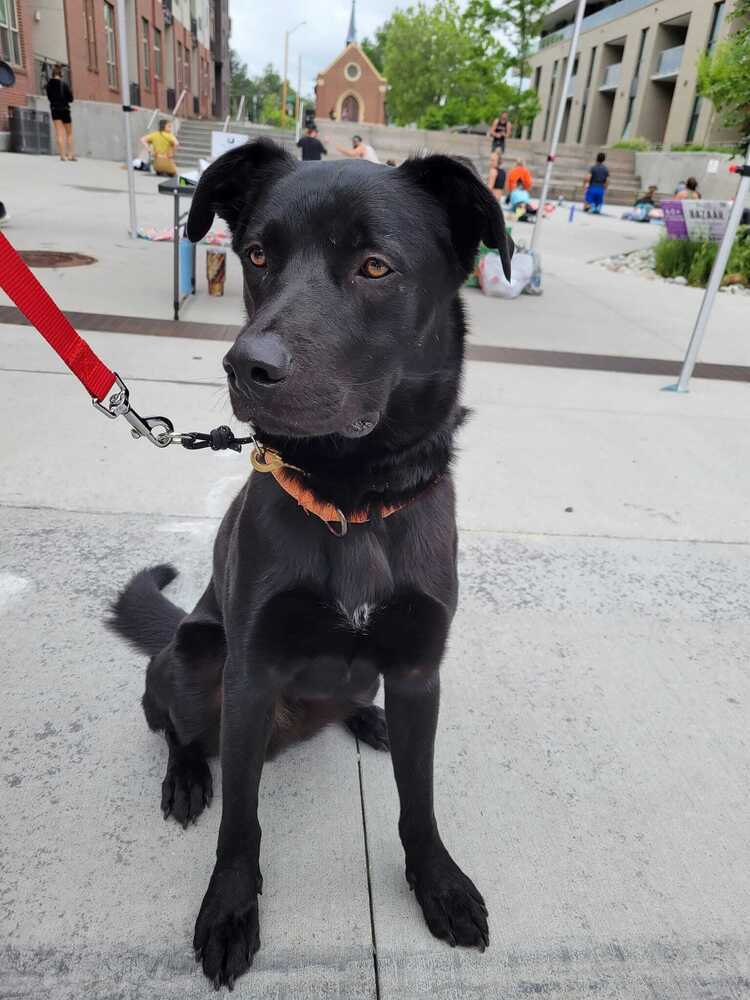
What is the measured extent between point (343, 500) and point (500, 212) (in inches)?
27.2

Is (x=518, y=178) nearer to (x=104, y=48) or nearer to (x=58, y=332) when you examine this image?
(x=104, y=48)

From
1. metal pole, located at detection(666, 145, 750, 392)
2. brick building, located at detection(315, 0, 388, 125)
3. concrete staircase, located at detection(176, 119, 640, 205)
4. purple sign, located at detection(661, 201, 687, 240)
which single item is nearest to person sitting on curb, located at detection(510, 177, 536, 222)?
purple sign, located at detection(661, 201, 687, 240)

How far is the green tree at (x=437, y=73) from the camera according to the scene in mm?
38031

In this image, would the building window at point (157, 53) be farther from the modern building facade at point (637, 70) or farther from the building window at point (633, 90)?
the building window at point (633, 90)

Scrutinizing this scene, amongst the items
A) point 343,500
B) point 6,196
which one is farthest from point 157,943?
point 6,196

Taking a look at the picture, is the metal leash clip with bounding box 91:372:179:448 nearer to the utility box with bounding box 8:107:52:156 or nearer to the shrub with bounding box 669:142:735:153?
the utility box with bounding box 8:107:52:156

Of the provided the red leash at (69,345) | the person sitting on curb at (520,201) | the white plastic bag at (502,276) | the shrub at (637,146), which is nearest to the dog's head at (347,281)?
the red leash at (69,345)

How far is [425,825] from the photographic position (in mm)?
1614

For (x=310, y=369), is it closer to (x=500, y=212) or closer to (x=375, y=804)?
(x=500, y=212)

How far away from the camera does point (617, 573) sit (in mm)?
2900

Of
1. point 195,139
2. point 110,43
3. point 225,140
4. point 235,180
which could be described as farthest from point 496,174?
point 110,43

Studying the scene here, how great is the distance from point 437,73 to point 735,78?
4489 centimetres

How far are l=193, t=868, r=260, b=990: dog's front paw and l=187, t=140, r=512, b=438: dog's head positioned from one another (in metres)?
0.96

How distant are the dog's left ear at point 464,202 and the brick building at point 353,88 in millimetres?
67197
